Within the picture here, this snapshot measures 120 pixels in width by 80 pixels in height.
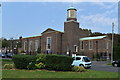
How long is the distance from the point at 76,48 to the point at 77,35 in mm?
4650

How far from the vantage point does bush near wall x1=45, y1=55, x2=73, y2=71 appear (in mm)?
17406

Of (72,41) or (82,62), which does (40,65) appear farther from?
(72,41)

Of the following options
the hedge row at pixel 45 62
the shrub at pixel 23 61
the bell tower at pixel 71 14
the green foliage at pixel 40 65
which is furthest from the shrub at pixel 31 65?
the bell tower at pixel 71 14

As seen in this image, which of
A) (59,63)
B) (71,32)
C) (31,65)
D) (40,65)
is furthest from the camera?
(71,32)

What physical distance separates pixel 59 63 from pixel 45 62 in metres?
1.46

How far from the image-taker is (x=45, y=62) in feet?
60.0

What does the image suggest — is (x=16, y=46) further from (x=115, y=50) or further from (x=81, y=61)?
(x=81, y=61)

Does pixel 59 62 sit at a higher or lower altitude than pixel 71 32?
lower

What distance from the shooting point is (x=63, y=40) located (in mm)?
74250

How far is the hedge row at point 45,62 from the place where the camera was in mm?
17484

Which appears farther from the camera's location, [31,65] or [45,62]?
[45,62]

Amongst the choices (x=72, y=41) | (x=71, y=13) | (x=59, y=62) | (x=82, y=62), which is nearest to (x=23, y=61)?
(x=59, y=62)

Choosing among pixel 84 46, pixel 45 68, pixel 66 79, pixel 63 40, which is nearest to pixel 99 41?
pixel 84 46

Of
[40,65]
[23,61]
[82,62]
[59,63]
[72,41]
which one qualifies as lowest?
[82,62]
